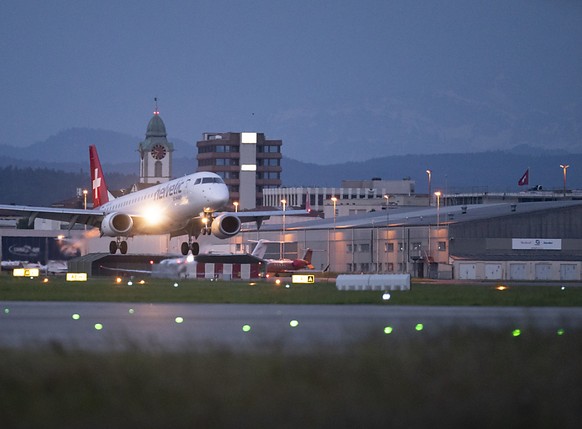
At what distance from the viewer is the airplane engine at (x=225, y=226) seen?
5297 cm

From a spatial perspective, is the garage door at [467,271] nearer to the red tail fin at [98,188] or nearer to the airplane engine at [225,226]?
the red tail fin at [98,188]

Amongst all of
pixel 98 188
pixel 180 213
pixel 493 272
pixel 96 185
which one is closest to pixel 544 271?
pixel 493 272

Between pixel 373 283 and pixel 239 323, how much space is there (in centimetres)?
2022

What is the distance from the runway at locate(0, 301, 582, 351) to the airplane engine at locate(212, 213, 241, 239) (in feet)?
57.8

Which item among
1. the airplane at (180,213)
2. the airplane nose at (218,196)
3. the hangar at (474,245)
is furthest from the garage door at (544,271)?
the airplane nose at (218,196)

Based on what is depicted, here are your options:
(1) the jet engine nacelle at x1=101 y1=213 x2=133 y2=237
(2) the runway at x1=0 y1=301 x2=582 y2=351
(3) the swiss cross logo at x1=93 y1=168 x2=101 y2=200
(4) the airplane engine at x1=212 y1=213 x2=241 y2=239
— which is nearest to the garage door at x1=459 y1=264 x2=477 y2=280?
(3) the swiss cross logo at x1=93 y1=168 x2=101 y2=200

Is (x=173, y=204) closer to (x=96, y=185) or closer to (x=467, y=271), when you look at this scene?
(x=96, y=185)

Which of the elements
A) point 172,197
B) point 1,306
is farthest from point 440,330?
point 172,197

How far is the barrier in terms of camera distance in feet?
149

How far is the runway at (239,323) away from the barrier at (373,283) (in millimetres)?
11066

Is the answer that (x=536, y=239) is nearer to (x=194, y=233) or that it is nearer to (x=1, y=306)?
(x=194, y=233)

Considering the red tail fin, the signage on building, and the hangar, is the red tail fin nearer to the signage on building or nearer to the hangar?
the hangar

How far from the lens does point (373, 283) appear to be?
45.4m

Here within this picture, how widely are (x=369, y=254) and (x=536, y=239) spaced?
14442mm
